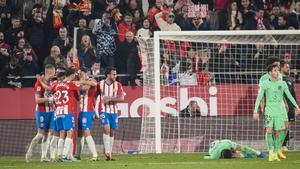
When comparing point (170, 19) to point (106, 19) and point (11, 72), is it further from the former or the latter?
point (11, 72)

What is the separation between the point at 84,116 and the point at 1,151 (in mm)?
5297

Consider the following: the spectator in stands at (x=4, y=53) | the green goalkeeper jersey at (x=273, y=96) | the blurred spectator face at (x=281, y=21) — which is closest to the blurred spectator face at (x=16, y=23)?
the spectator in stands at (x=4, y=53)

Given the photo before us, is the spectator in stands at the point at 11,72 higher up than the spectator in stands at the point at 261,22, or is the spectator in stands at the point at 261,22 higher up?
the spectator in stands at the point at 261,22

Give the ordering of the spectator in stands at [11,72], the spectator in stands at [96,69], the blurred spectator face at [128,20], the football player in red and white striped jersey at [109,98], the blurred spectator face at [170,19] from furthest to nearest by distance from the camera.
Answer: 1. the blurred spectator face at [170,19]
2. the blurred spectator face at [128,20]
3. the spectator in stands at [11,72]
4. the spectator in stands at [96,69]
5. the football player in red and white striped jersey at [109,98]

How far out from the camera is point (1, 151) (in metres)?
26.2

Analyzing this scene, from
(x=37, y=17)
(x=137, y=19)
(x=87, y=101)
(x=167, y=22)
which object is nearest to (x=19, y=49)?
(x=37, y=17)

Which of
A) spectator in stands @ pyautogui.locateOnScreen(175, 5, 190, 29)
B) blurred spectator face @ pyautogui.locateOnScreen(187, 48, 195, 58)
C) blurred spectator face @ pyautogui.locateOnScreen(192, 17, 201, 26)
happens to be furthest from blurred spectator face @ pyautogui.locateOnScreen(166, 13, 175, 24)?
blurred spectator face @ pyautogui.locateOnScreen(187, 48, 195, 58)

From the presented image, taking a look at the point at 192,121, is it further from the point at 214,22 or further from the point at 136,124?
the point at 214,22

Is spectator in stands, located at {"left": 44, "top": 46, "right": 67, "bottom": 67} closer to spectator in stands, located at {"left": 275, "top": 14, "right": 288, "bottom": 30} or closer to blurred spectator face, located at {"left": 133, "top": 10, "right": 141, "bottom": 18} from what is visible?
blurred spectator face, located at {"left": 133, "top": 10, "right": 141, "bottom": 18}

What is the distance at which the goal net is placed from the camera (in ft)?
81.8

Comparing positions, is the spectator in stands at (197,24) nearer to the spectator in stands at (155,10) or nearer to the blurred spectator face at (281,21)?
the spectator in stands at (155,10)

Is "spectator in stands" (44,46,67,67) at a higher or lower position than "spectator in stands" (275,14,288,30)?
lower

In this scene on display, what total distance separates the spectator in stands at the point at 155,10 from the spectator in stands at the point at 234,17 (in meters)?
1.78

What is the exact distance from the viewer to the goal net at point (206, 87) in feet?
81.8
